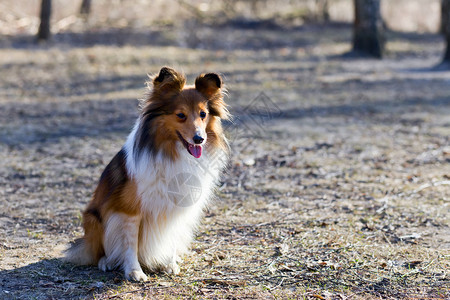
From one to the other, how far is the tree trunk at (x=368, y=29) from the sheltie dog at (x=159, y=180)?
12.6m

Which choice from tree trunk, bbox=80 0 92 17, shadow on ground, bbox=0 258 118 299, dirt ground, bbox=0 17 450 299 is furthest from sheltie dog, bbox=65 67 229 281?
tree trunk, bbox=80 0 92 17

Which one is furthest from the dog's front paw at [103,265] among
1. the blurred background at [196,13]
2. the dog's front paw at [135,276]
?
the blurred background at [196,13]

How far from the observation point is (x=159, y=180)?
4043 millimetres

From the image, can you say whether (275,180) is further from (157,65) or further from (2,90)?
(157,65)

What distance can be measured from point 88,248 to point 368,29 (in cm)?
1359

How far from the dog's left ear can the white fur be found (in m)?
0.34

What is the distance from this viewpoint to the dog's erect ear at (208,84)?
421 centimetres

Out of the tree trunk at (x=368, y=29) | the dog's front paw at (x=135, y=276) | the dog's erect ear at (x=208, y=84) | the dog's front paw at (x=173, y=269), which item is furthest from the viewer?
the tree trunk at (x=368, y=29)

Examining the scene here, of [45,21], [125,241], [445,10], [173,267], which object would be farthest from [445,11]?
[125,241]

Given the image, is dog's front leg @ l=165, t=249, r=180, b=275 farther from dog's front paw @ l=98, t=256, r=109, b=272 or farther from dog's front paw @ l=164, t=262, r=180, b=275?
dog's front paw @ l=98, t=256, r=109, b=272

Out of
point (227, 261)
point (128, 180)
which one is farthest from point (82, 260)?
point (227, 261)

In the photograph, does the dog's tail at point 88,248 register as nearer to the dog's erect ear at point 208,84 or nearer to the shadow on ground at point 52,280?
the shadow on ground at point 52,280

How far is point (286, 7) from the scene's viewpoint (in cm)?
2305

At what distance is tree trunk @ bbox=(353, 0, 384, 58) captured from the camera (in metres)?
15.7
